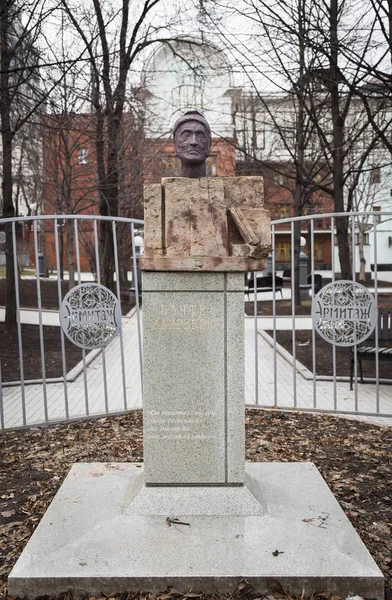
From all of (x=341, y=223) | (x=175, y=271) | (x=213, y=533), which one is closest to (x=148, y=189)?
(x=175, y=271)

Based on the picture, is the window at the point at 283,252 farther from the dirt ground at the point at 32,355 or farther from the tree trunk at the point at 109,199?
the dirt ground at the point at 32,355

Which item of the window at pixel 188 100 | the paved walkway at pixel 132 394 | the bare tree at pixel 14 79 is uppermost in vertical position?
the window at pixel 188 100

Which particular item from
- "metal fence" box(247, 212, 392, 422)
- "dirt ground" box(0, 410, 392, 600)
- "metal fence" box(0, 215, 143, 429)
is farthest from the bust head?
"dirt ground" box(0, 410, 392, 600)

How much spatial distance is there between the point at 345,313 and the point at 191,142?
3.63 meters

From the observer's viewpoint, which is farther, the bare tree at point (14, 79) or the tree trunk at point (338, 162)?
the tree trunk at point (338, 162)

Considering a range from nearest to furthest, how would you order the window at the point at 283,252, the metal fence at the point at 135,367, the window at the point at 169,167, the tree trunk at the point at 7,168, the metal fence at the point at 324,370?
the metal fence at the point at 135,367, the metal fence at the point at 324,370, the tree trunk at the point at 7,168, the window at the point at 169,167, the window at the point at 283,252

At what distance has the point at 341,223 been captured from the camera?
11.9 metres

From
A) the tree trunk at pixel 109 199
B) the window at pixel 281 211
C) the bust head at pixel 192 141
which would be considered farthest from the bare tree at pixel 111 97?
the window at pixel 281 211

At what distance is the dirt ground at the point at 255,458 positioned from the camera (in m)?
4.15

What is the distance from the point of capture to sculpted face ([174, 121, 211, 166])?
13.7 ft

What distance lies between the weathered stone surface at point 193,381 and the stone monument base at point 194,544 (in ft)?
0.63

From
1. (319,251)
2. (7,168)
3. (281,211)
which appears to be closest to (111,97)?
(7,168)

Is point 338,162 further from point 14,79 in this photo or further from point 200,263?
point 200,263

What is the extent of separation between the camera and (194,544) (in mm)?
3621
